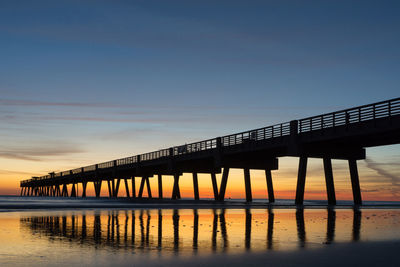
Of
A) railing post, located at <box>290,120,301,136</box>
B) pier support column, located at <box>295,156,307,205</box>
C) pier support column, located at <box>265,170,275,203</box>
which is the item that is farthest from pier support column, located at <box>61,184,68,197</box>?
railing post, located at <box>290,120,301,136</box>

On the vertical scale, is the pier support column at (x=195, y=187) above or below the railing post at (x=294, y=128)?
below

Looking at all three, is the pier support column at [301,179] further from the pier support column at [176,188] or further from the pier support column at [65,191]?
the pier support column at [65,191]

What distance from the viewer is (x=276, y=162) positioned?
49219 mm

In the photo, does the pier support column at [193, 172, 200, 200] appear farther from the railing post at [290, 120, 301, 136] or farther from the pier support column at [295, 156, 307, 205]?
the railing post at [290, 120, 301, 136]

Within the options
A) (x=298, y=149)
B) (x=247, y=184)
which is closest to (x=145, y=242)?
(x=298, y=149)

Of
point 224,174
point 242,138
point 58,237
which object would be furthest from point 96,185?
point 58,237

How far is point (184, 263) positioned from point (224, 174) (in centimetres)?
4232

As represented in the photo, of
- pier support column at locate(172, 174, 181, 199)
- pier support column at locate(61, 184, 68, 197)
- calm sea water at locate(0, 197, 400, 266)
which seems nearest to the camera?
calm sea water at locate(0, 197, 400, 266)

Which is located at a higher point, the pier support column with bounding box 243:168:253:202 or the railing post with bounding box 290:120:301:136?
the railing post with bounding box 290:120:301:136

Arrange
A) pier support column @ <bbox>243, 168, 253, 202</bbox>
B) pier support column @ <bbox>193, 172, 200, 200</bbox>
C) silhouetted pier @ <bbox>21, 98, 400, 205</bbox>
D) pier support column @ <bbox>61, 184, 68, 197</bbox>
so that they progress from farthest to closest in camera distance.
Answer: pier support column @ <bbox>61, 184, 68, 197</bbox> < pier support column @ <bbox>193, 172, 200, 200</bbox> < pier support column @ <bbox>243, 168, 253, 202</bbox> < silhouetted pier @ <bbox>21, 98, 400, 205</bbox>

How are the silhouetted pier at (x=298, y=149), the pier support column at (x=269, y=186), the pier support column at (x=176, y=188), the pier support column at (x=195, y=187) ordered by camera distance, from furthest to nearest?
the pier support column at (x=176, y=188) < the pier support column at (x=195, y=187) < the pier support column at (x=269, y=186) < the silhouetted pier at (x=298, y=149)

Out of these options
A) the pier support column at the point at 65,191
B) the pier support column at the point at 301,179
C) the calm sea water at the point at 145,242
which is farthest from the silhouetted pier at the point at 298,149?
the pier support column at the point at 65,191

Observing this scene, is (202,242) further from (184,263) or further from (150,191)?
(150,191)

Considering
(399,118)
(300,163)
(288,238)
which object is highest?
(399,118)
